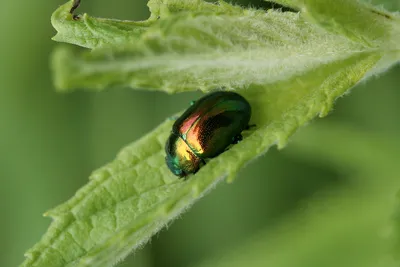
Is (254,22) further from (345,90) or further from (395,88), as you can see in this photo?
(395,88)

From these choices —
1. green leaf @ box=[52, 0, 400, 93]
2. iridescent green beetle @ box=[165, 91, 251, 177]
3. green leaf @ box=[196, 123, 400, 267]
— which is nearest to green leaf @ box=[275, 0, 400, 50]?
green leaf @ box=[52, 0, 400, 93]

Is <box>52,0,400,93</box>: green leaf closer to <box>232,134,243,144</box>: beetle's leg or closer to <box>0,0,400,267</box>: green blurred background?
<box>232,134,243,144</box>: beetle's leg

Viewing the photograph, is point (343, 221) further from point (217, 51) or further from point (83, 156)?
point (83, 156)

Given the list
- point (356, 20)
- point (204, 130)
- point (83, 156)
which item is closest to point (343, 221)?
point (204, 130)

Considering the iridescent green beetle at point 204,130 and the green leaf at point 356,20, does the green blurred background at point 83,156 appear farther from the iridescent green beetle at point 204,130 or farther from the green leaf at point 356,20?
the green leaf at point 356,20

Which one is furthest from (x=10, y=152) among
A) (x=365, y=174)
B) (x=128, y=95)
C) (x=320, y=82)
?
(x=320, y=82)
